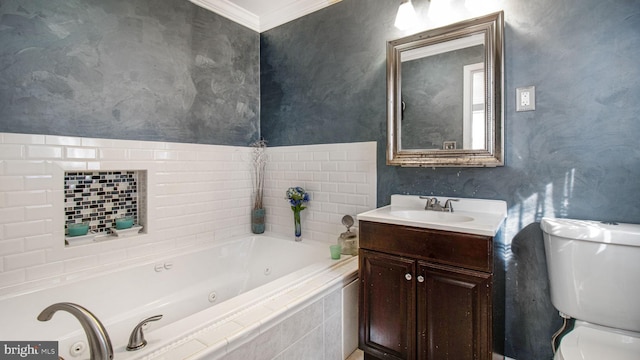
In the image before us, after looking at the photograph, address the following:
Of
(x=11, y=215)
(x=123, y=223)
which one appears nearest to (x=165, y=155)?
(x=123, y=223)

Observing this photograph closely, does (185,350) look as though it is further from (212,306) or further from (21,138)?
(21,138)

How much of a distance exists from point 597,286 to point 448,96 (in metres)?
1.24

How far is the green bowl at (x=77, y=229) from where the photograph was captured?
72.7 inches

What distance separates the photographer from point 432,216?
1.87 m

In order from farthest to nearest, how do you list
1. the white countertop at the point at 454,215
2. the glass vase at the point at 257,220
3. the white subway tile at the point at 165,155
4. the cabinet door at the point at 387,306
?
the glass vase at the point at 257,220 → the white subway tile at the point at 165,155 → the cabinet door at the point at 387,306 → the white countertop at the point at 454,215

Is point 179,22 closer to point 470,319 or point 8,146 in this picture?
point 8,146

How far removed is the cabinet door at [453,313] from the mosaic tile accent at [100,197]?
204 centimetres

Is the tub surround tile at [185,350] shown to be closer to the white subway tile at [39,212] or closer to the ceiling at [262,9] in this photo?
the white subway tile at [39,212]

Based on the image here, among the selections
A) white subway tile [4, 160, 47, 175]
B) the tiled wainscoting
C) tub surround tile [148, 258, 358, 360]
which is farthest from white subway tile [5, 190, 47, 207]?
tub surround tile [148, 258, 358, 360]

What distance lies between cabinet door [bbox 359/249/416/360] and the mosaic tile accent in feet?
5.64

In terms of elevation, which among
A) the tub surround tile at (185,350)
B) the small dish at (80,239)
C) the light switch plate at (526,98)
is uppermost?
the light switch plate at (526,98)

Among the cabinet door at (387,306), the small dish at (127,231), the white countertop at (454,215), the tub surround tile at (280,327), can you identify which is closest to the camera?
the tub surround tile at (280,327)

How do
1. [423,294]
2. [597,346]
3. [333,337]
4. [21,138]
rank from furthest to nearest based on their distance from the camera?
[333,337]
[21,138]
[423,294]
[597,346]

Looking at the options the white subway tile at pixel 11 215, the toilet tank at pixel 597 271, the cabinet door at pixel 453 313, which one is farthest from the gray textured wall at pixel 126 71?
the toilet tank at pixel 597 271
